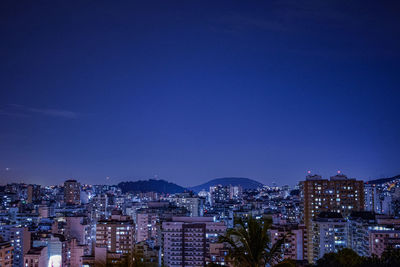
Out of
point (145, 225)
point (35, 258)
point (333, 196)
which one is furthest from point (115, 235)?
point (333, 196)

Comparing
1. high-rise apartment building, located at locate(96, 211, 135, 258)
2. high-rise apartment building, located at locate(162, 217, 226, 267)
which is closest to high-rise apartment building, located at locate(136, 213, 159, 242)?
high-rise apartment building, located at locate(96, 211, 135, 258)

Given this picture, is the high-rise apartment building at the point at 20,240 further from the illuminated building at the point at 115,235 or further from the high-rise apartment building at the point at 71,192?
the high-rise apartment building at the point at 71,192

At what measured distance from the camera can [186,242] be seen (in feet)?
97.9

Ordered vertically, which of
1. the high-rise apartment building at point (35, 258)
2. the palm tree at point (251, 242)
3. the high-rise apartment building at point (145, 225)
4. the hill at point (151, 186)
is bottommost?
the high-rise apartment building at point (35, 258)

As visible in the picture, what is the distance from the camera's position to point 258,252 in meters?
5.14

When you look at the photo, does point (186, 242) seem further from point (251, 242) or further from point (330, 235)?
point (251, 242)

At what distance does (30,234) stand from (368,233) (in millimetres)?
24748

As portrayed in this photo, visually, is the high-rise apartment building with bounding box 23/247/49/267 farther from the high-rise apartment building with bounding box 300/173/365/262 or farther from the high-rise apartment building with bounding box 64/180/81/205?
the high-rise apartment building with bounding box 64/180/81/205

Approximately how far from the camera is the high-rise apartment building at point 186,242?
97.2ft

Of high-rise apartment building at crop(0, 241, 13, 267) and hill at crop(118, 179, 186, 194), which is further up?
hill at crop(118, 179, 186, 194)

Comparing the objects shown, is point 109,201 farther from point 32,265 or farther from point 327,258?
point 327,258

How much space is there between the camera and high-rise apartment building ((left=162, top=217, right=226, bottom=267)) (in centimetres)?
2962

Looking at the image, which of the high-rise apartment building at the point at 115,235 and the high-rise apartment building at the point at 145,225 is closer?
the high-rise apartment building at the point at 115,235

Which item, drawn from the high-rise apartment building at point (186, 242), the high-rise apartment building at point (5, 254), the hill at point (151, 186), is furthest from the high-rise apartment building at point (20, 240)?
the hill at point (151, 186)
